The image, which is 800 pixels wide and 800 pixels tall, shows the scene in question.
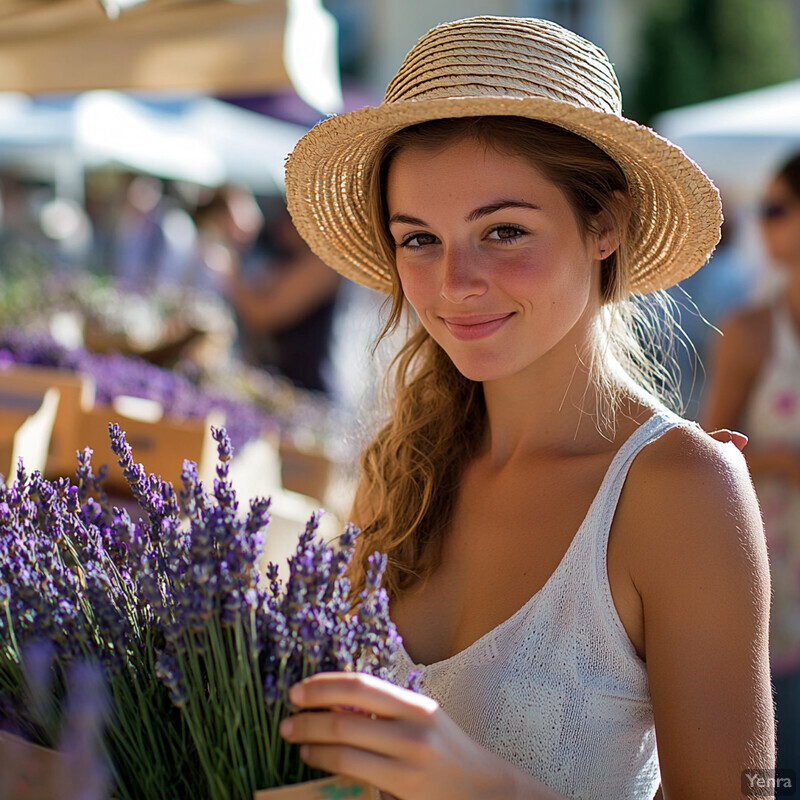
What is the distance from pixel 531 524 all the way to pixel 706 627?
0.39 metres

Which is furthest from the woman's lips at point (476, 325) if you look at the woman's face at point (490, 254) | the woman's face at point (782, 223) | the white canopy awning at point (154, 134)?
the white canopy awning at point (154, 134)

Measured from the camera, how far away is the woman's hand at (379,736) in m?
0.89

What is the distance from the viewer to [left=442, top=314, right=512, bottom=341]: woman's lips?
145 cm

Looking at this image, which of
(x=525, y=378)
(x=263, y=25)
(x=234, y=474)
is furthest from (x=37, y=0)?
(x=525, y=378)

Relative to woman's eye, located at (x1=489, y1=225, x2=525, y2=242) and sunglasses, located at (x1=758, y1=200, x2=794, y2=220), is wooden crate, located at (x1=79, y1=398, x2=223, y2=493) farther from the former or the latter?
sunglasses, located at (x1=758, y1=200, x2=794, y2=220)

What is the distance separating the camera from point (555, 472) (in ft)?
5.18

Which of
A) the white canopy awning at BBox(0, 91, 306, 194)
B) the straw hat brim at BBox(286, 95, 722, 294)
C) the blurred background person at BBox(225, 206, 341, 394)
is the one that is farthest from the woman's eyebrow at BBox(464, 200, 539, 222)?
the white canopy awning at BBox(0, 91, 306, 194)

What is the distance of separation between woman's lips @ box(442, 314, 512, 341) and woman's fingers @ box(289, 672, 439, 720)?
678 millimetres

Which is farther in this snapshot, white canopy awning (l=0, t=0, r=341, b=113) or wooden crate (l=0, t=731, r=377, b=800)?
white canopy awning (l=0, t=0, r=341, b=113)

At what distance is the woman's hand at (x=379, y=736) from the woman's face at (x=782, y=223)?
111 inches

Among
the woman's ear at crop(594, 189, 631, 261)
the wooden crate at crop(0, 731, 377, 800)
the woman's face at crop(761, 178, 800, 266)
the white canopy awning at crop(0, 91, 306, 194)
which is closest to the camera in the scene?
the wooden crate at crop(0, 731, 377, 800)

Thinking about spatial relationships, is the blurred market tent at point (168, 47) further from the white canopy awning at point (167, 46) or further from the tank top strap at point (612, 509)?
the tank top strap at point (612, 509)

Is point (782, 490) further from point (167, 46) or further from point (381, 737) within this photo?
point (381, 737)

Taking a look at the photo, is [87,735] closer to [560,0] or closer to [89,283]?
[89,283]
